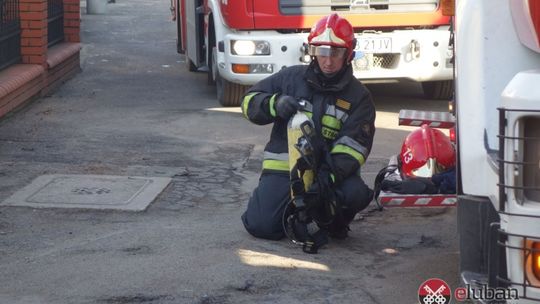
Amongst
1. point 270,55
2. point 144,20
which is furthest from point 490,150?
point 144,20

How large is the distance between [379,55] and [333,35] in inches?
183

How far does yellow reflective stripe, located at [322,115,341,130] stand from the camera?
648 centimetres

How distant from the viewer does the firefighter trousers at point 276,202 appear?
6.44 metres

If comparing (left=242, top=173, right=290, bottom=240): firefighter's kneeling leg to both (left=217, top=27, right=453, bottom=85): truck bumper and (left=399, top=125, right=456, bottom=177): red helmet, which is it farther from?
(left=217, top=27, right=453, bottom=85): truck bumper

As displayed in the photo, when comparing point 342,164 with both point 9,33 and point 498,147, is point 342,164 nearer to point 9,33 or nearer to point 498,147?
point 498,147

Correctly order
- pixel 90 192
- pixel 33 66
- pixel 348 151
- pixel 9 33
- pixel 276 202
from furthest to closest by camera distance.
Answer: pixel 33 66
pixel 9 33
pixel 90 192
pixel 276 202
pixel 348 151

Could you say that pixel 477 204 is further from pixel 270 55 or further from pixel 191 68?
pixel 191 68

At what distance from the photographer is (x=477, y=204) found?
448 centimetres

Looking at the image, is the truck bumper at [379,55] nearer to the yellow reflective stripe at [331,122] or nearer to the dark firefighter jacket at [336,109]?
the dark firefighter jacket at [336,109]

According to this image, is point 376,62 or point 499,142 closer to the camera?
point 499,142

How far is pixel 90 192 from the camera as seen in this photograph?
25.3 feet

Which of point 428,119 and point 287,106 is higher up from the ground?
point 287,106

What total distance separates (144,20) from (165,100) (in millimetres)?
9641

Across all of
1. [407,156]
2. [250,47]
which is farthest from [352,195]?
[250,47]
